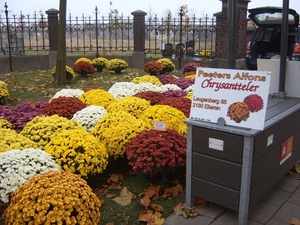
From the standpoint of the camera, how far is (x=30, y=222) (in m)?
2.42

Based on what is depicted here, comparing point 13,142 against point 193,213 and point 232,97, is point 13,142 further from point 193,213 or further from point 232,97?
point 232,97

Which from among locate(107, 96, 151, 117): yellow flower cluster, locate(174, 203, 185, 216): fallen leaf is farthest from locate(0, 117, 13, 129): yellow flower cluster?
locate(174, 203, 185, 216): fallen leaf

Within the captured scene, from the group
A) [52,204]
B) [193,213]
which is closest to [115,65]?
[193,213]

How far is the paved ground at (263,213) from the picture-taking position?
3.10m

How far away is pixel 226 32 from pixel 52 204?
43.7 ft

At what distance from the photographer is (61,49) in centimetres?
1031

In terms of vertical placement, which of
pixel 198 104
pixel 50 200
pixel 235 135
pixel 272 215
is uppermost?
pixel 198 104

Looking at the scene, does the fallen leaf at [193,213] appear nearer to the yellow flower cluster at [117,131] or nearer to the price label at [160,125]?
the price label at [160,125]

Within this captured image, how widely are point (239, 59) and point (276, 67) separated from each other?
10.9 m

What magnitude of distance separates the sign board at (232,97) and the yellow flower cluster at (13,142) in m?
1.91

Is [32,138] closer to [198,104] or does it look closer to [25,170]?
[25,170]

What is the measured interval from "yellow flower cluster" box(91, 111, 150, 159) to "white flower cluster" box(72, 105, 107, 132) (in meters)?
0.39

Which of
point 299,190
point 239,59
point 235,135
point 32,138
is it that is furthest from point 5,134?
point 239,59

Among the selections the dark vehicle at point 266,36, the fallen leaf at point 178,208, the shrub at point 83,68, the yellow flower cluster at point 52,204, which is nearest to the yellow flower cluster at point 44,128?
the yellow flower cluster at point 52,204
